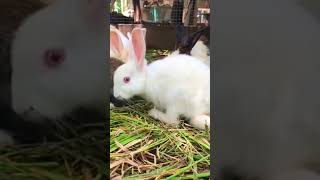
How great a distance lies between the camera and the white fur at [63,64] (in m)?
1.17

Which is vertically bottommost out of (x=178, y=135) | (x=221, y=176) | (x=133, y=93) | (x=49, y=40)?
(x=221, y=176)

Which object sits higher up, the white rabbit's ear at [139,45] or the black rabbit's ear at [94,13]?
the black rabbit's ear at [94,13]

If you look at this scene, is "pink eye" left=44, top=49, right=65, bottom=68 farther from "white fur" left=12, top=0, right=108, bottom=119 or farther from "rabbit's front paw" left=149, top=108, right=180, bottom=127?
"rabbit's front paw" left=149, top=108, right=180, bottom=127

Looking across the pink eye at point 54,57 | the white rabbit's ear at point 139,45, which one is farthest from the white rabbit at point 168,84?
the pink eye at point 54,57

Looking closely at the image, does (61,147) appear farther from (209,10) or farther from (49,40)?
(209,10)

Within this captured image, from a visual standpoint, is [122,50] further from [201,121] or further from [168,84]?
[201,121]

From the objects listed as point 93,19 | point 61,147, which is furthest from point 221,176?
point 93,19

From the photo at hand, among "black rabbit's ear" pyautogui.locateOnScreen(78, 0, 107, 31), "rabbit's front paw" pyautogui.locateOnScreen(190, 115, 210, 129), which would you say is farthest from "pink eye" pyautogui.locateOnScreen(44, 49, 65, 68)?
"rabbit's front paw" pyautogui.locateOnScreen(190, 115, 210, 129)

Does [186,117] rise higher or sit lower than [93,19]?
lower

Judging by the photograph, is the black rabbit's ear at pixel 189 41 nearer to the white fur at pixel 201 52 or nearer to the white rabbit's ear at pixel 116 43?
the white fur at pixel 201 52

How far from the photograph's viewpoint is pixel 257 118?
3.95ft

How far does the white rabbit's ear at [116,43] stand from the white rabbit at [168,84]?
0.03 m

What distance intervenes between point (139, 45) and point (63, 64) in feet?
0.71

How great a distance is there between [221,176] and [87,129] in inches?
15.9
